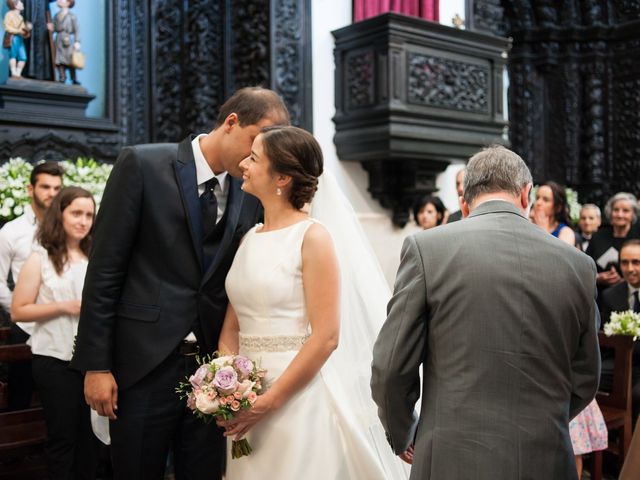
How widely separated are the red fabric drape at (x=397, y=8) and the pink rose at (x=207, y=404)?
13.4ft

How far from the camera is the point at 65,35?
5488 millimetres

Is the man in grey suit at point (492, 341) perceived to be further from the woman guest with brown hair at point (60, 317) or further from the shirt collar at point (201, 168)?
the woman guest with brown hair at point (60, 317)

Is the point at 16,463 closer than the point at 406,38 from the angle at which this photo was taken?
Yes

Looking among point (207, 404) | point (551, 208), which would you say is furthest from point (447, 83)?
point (207, 404)

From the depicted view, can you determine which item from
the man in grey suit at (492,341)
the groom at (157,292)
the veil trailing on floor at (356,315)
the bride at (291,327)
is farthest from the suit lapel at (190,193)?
the man in grey suit at (492,341)

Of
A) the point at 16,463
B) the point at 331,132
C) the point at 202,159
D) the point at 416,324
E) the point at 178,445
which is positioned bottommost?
the point at 16,463

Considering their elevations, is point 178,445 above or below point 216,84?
below

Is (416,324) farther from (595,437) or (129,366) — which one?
(595,437)

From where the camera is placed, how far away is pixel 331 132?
579 centimetres

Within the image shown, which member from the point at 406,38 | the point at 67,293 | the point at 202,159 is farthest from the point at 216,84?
the point at 202,159

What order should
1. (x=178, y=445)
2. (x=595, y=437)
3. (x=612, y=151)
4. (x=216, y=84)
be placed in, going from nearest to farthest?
(x=178, y=445) < (x=595, y=437) < (x=216, y=84) < (x=612, y=151)

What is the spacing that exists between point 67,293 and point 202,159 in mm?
1254

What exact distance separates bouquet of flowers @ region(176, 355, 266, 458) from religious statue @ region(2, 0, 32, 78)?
392 centimetres

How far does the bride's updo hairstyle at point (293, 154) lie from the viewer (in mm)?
2299
